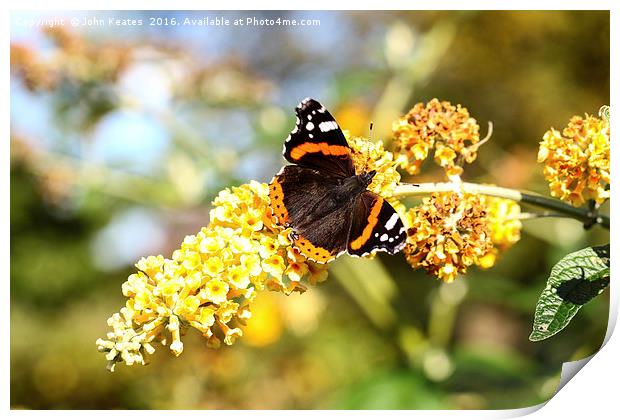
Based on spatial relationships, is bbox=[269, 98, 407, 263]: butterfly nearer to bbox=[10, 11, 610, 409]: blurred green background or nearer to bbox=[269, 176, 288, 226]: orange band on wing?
bbox=[269, 176, 288, 226]: orange band on wing

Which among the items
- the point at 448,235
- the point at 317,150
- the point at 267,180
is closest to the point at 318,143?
the point at 317,150

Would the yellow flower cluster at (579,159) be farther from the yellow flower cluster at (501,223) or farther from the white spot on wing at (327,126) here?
the white spot on wing at (327,126)

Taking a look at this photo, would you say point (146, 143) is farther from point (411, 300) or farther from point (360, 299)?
point (411, 300)

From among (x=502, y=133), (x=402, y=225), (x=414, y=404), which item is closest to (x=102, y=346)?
(x=402, y=225)

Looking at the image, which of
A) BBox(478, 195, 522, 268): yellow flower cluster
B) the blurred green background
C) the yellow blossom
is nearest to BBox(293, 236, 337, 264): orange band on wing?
the yellow blossom

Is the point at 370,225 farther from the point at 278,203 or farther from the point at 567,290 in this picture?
the point at 567,290

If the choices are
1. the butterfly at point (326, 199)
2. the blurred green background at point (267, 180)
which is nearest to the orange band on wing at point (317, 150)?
the butterfly at point (326, 199)
